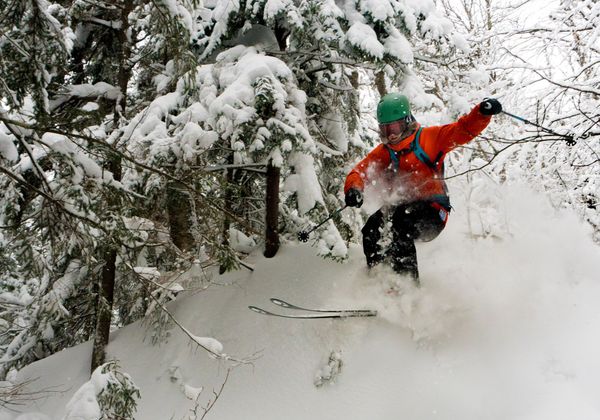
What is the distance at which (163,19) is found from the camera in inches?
182

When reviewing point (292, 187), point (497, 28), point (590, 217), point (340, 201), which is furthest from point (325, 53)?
point (590, 217)

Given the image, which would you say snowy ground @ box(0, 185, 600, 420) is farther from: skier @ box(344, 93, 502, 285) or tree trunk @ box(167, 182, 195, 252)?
tree trunk @ box(167, 182, 195, 252)

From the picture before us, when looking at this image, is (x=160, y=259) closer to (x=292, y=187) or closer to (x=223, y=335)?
(x=223, y=335)

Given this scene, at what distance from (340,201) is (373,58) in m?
2.76

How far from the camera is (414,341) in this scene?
4914mm

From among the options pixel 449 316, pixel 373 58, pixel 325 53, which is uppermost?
pixel 325 53

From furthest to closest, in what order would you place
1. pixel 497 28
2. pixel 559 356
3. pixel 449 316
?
pixel 497 28
pixel 449 316
pixel 559 356

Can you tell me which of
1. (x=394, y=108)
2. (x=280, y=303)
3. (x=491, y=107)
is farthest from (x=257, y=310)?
(x=491, y=107)

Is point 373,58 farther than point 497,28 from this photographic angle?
No

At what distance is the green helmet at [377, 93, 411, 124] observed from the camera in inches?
208

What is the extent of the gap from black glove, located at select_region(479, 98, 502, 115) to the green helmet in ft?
3.28

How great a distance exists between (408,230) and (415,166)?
74 cm

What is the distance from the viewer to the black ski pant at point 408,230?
524 cm

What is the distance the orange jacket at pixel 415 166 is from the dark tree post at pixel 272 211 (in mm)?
1611
